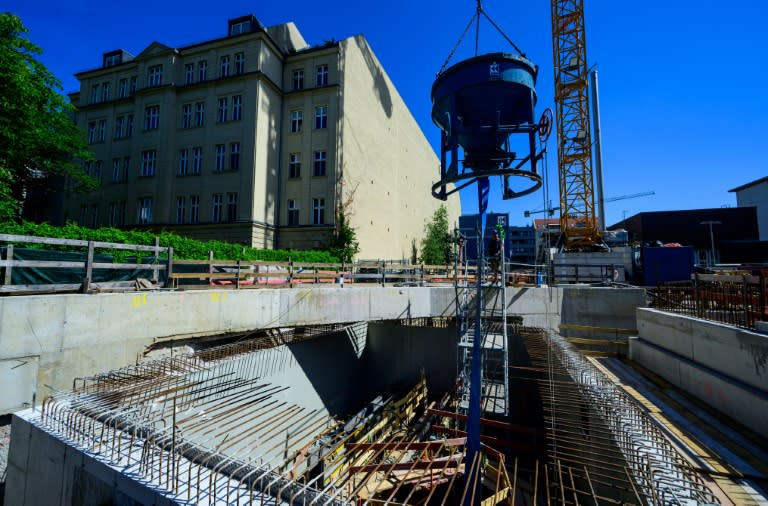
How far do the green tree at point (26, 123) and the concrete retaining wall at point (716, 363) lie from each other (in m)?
22.1

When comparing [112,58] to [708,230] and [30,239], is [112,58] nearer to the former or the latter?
[30,239]

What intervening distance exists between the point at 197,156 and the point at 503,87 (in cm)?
2537

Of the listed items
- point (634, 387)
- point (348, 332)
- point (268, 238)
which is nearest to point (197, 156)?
point (268, 238)

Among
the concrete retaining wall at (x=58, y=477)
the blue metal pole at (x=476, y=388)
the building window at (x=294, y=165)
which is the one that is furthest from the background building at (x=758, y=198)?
the concrete retaining wall at (x=58, y=477)

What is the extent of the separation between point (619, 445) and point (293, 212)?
23306 millimetres

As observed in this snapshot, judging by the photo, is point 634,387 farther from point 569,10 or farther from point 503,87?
→ point 569,10

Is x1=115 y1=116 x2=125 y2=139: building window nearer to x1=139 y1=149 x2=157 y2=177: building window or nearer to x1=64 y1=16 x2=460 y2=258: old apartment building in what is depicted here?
x1=64 y1=16 x2=460 y2=258: old apartment building

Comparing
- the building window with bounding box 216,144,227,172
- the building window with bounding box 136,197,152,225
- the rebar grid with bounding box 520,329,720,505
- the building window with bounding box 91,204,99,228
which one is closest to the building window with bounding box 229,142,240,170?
the building window with bounding box 216,144,227,172

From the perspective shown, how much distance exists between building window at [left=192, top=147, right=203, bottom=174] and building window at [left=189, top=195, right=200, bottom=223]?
1.98 meters

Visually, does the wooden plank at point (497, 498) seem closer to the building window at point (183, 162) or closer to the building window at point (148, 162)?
the building window at point (183, 162)

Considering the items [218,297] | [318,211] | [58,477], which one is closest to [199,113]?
[318,211]

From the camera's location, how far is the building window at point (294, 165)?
1006 inches

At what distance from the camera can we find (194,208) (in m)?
25.3

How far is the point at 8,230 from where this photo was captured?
10.3m
